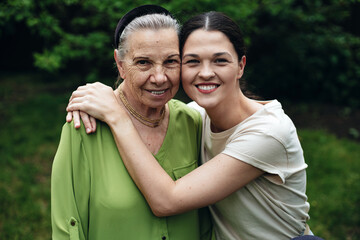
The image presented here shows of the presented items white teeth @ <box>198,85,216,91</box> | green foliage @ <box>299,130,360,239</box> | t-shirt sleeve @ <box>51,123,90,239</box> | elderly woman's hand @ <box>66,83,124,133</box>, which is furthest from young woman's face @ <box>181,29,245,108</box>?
green foliage @ <box>299,130,360,239</box>

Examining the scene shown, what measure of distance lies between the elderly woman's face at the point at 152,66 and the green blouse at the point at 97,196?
11.6 inches

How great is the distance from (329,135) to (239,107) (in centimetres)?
373

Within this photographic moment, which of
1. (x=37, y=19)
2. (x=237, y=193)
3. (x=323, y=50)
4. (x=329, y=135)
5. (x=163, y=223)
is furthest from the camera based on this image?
(x=323, y=50)

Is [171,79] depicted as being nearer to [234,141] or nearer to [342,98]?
[234,141]

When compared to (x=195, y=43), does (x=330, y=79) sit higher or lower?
lower

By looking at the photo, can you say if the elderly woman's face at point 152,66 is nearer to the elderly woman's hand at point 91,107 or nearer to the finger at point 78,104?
the elderly woman's hand at point 91,107

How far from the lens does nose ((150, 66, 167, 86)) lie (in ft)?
6.47

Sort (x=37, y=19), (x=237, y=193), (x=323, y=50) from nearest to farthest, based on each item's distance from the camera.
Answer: (x=237, y=193) < (x=37, y=19) < (x=323, y=50)

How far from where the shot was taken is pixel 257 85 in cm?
634

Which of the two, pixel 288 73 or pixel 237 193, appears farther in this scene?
pixel 288 73

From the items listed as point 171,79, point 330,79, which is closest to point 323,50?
point 330,79

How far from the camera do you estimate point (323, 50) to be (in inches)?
244

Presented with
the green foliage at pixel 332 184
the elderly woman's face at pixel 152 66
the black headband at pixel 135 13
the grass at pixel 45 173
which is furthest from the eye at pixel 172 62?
the green foliage at pixel 332 184

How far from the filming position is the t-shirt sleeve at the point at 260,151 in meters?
2.04
